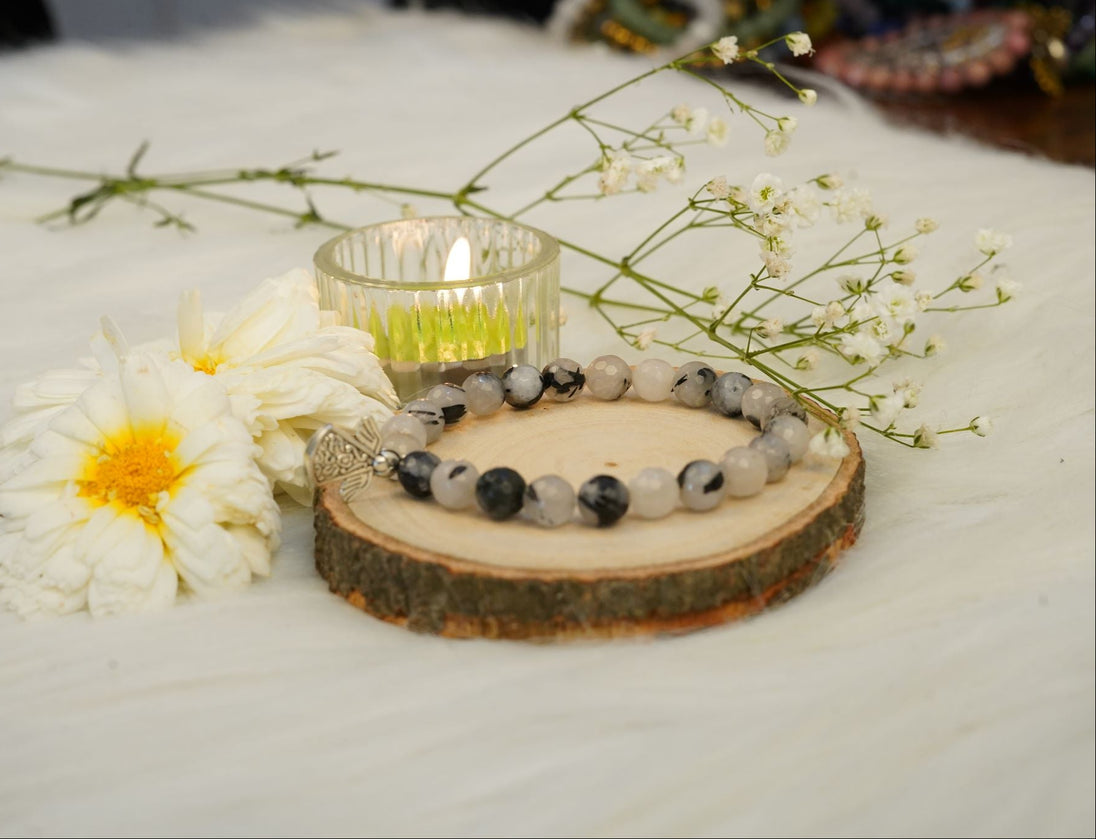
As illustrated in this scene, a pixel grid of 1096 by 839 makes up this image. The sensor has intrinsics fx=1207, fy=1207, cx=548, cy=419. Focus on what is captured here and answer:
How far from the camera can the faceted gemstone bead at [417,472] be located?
0.72 meters

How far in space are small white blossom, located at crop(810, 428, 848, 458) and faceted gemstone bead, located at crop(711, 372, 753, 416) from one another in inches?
4.4

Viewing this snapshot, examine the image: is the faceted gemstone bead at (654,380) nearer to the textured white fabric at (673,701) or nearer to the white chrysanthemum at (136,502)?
the textured white fabric at (673,701)

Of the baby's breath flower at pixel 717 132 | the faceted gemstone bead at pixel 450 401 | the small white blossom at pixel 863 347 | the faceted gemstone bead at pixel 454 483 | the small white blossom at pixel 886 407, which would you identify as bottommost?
the faceted gemstone bead at pixel 450 401

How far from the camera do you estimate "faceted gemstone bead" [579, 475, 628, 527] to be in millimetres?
680

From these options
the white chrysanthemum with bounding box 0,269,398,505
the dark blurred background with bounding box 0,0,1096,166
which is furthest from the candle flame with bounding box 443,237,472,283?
the dark blurred background with bounding box 0,0,1096,166

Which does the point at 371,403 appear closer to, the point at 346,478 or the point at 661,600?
the point at 346,478

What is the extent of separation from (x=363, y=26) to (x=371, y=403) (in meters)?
1.61

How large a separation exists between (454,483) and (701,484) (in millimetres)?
143

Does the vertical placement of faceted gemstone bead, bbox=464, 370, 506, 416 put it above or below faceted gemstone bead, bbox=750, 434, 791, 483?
below

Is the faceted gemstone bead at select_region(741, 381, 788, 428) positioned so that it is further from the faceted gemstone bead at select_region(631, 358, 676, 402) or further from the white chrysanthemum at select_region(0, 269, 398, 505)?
the white chrysanthemum at select_region(0, 269, 398, 505)

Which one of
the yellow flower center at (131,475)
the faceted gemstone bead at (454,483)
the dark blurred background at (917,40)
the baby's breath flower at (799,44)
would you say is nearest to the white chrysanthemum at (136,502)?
the yellow flower center at (131,475)

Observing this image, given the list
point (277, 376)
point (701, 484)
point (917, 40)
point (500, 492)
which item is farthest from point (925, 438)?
point (917, 40)

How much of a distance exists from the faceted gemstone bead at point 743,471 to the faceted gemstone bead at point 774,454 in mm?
11

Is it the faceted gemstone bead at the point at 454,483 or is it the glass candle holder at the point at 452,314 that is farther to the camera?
the glass candle holder at the point at 452,314
